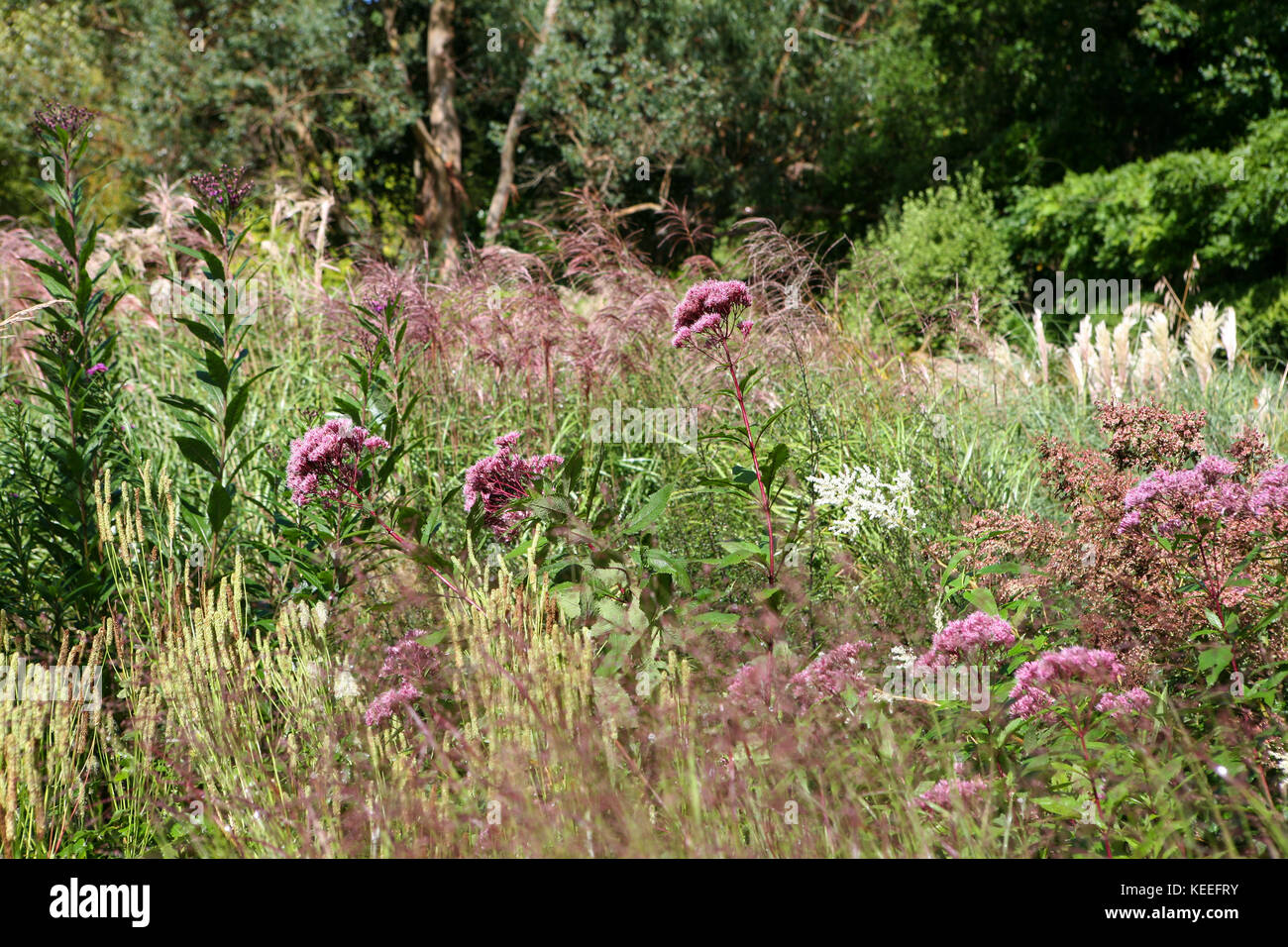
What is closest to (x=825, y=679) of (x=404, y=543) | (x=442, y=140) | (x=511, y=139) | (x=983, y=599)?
(x=983, y=599)

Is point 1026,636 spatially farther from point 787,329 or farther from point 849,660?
point 787,329

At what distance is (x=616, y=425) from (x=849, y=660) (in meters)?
2.50

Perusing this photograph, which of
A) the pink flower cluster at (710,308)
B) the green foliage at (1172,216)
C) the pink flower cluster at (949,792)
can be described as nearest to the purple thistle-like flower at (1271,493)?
the pink flower cluster at (949,792)

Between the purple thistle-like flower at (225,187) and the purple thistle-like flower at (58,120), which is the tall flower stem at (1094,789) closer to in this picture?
the purple thistle-like flower at (225,187)

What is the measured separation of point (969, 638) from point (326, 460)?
→ 76.0 inches

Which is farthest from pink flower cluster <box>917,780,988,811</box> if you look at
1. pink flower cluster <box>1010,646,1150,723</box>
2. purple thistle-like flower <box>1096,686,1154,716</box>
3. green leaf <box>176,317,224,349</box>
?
green leaf <box>176,317,224,349</box>

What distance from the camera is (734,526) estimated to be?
444 cm

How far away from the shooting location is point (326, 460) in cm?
320

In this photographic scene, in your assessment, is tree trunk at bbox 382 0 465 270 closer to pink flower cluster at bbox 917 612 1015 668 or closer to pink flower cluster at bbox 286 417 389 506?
pink flower cluster at bbox 286 417 389 506

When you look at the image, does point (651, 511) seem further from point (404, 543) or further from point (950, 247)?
point (950, 247)

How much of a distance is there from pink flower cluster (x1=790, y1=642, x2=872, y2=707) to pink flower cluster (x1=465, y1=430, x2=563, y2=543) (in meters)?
1.02

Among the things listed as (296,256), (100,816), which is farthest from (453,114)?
(100,816)

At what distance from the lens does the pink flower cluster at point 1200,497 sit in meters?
2.61

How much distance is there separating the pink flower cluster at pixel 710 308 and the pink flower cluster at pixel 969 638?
1015 millimetres
